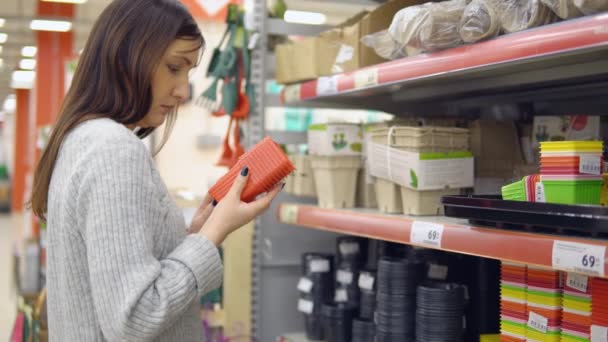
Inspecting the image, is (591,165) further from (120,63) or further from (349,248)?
(349,248)

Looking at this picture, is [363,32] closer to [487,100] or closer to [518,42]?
[487,100]

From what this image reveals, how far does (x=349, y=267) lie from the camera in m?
2.56

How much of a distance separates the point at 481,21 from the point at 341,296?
4.06 ft

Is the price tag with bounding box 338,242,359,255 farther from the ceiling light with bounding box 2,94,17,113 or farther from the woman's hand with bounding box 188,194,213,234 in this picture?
the ceiling light with bounding box 2,94,17,113

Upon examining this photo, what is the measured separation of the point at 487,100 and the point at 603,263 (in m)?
1.52

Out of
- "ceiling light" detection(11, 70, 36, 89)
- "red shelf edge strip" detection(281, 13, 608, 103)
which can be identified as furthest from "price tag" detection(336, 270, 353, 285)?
"ceiling light" detection(11, 70, 36, 89)

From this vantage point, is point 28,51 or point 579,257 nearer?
point 579,257

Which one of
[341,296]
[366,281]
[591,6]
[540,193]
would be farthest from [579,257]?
[341,296]

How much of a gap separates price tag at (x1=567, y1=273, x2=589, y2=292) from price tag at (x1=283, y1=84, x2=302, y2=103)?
1.40 m

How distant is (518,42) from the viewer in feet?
5.09

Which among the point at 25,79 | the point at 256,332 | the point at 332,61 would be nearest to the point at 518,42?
the point at 332,61

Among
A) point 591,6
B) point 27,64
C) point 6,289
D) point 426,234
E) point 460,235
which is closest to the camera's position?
point 591,6

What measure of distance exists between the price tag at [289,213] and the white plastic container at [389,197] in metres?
0.46

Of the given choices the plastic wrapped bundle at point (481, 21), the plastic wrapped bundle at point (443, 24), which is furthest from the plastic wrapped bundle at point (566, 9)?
the plastic wrapped bundle at point (443, 24)
